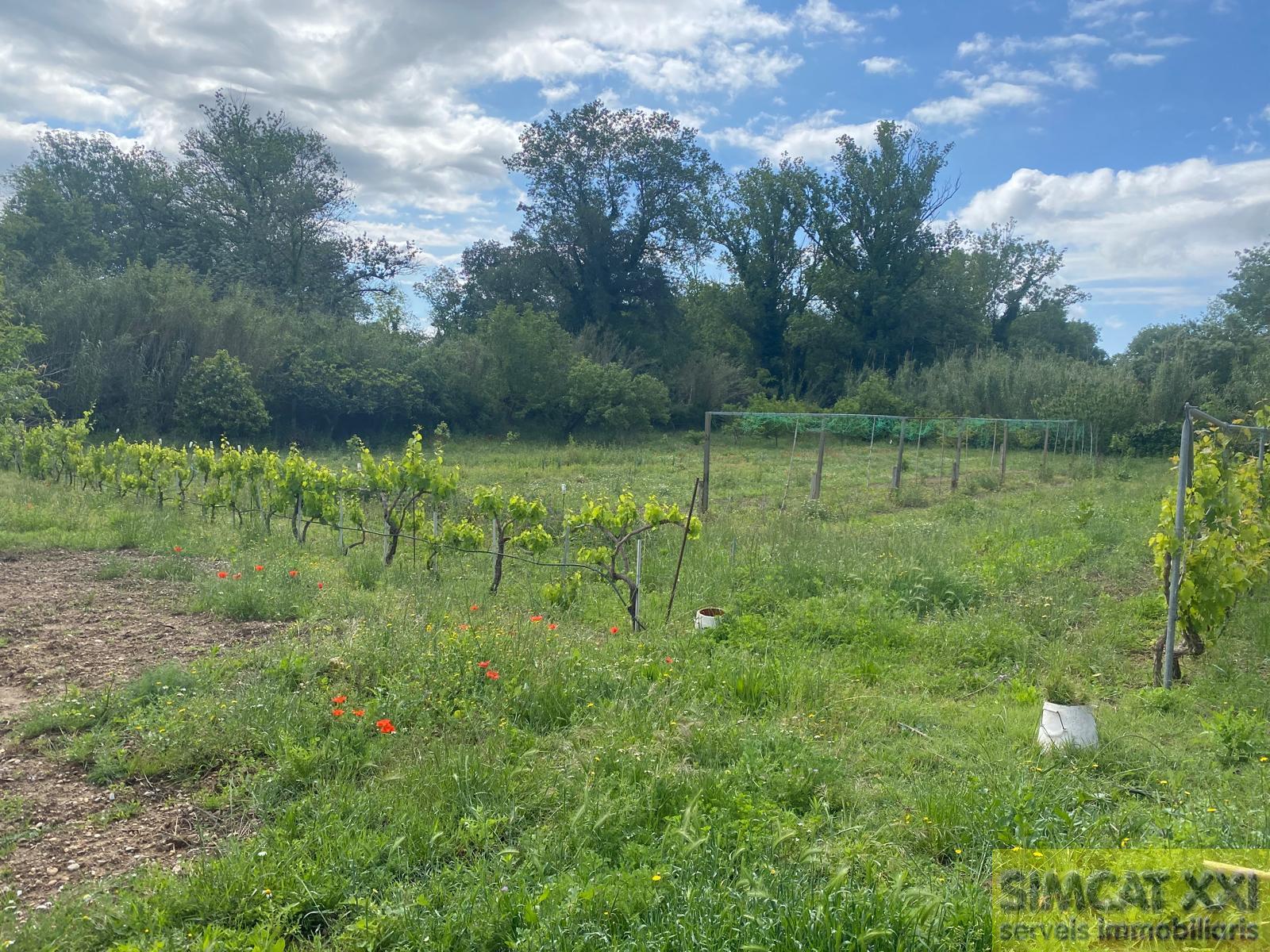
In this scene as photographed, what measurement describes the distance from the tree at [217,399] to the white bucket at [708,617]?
710 inches

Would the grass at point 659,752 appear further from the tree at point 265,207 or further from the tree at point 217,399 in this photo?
the tree at point 265,207

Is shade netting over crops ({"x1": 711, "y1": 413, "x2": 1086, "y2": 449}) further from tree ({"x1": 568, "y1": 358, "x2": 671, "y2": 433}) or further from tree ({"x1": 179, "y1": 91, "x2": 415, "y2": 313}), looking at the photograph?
tree ({"x1": 179, "y1": 91, "x2": 415, "y2": 313})

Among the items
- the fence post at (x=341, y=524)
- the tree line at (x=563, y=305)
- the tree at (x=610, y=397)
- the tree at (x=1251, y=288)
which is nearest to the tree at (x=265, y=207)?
the tree line at (x=563, y=305)

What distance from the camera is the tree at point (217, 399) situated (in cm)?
2031

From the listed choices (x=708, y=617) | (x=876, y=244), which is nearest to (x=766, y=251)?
(x=876, y=244)

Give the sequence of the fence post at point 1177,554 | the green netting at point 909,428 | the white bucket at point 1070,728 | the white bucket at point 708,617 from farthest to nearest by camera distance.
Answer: the green netting at point 909,428
the white bucket at point 708,617
the fence post at point 1177,554
the white bucket at point 1070,728

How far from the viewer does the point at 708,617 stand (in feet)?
19.4

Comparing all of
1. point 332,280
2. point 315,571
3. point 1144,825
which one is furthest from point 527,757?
point 332,280

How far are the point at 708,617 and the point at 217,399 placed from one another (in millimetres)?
18390

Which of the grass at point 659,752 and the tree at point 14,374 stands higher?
the tree at point 14,374

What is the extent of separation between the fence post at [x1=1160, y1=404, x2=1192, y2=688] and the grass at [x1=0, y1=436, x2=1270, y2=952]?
191mm

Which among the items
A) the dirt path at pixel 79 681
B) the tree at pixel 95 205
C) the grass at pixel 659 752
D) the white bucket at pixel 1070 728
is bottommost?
the dirt path at pixel 79 681

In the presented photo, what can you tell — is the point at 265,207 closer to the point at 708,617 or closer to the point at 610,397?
the point at 610,397

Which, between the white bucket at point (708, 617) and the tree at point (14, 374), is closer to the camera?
the white bucket at point (708, 617)
